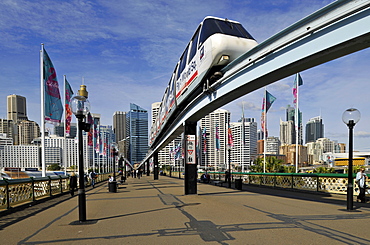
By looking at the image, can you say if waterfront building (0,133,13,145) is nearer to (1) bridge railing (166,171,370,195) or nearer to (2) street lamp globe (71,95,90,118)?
(1) bridge railing (166,171,370,195)

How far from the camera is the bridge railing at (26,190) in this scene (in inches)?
454

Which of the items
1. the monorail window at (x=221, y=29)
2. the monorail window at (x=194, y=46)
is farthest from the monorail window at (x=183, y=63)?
the monorail window at (x=221, y=29)

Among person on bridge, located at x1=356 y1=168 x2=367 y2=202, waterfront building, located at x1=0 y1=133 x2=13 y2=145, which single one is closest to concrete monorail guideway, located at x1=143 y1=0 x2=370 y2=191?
person on bridge, located at x1=356 y1=168 x2=367 y2=202

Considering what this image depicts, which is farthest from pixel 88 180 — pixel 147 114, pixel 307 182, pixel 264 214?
pixel 147 114

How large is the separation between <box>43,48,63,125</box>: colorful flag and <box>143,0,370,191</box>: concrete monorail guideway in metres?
12.4

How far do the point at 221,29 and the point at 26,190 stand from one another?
1183 centimetres

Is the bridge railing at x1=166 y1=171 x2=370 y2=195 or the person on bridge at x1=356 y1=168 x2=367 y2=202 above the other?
the person on bridge at x1=356 y1=168 x2=367 y2=202

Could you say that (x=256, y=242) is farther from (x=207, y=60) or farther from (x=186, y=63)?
(x=186, y=63)

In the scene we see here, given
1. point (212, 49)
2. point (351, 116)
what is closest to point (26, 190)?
point (212, 49)

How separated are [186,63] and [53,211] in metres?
9.72

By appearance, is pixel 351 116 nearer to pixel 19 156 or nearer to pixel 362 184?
pixel 362 184

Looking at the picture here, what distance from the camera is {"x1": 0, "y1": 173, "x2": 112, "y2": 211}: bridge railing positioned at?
1153cm

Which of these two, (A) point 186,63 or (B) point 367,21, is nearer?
(B) point 367,21

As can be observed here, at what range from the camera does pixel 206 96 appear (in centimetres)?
1428
